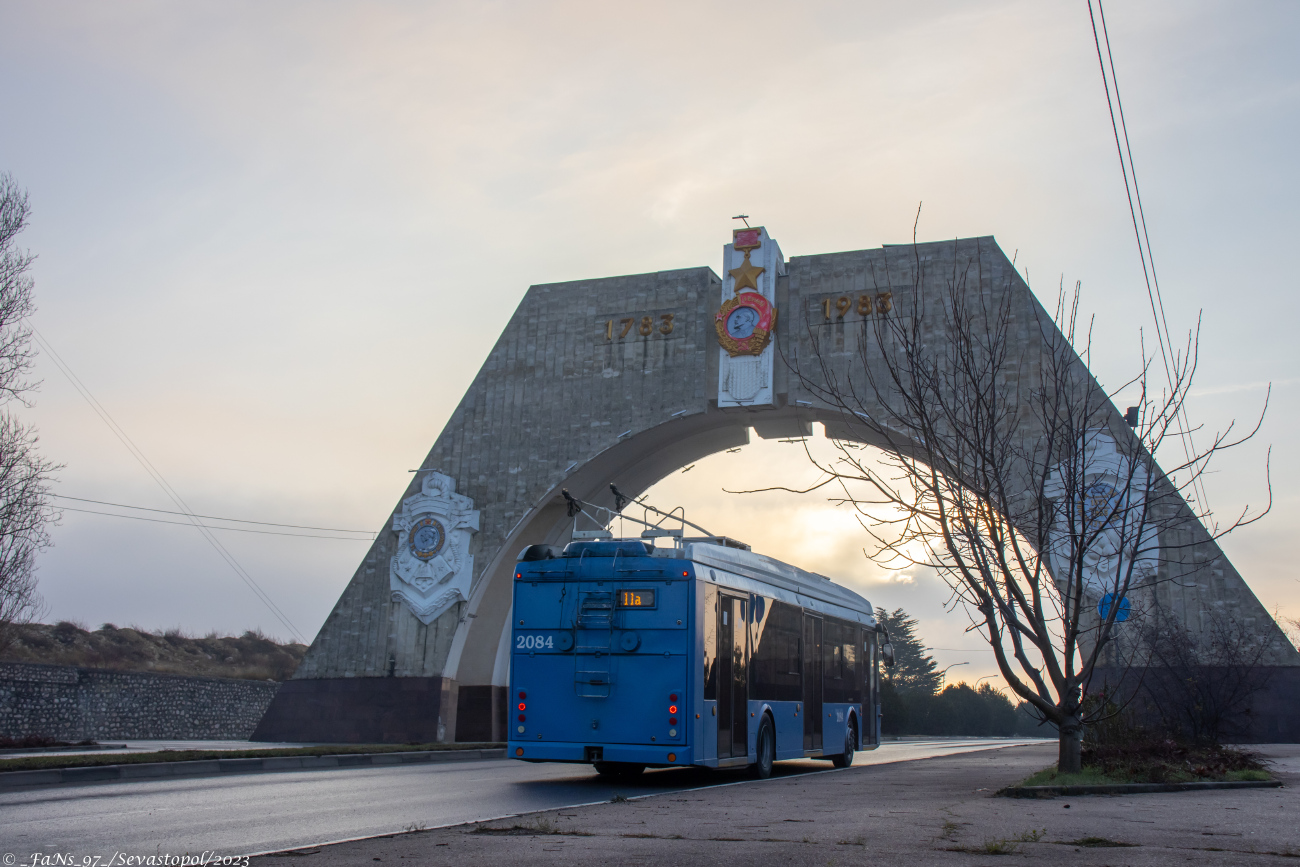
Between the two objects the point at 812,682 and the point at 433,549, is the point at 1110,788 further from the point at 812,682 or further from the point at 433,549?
the point at 433,549

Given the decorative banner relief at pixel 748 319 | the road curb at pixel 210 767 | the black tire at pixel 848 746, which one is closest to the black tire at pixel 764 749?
the black tire at pixel 848 746

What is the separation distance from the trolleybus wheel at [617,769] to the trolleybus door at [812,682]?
289 cm

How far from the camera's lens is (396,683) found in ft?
97.8

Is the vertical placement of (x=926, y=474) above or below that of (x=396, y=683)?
above

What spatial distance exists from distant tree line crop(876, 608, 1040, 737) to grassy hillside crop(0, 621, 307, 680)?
26.9 metres

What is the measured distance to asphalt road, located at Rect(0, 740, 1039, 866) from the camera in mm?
7188

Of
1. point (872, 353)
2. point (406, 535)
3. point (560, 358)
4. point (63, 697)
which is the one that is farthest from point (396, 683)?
point (872, 353)

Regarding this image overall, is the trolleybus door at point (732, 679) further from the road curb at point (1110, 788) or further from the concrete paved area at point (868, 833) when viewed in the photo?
the road curb at point (1110, 788)

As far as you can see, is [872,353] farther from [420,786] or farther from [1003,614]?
[420,786]

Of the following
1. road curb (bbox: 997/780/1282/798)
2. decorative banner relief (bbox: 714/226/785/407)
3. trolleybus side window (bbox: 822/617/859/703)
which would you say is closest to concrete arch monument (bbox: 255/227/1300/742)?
decorative banner relief (bbox: 714/226/785/407)

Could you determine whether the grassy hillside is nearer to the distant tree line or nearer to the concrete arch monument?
the concrete arch monument

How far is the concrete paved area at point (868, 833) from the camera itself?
6164 mm

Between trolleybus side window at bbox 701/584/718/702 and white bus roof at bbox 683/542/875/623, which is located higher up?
white bus roof at bbox 683/542/875/623

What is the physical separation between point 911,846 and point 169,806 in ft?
21.5
